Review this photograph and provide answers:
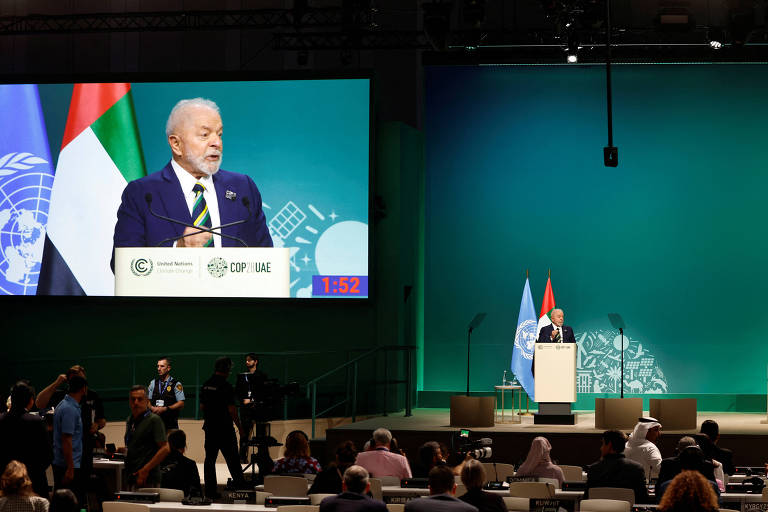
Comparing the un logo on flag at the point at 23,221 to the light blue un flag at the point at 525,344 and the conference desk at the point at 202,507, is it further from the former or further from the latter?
the conference desk at the point at 202,507


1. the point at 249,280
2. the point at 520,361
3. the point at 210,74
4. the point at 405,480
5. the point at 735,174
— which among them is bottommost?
the point at 405,480

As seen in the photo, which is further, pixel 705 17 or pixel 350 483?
pixel 705 17

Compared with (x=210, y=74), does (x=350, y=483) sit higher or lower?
lower

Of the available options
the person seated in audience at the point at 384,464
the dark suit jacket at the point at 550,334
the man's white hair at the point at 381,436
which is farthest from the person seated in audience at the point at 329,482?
the dark suit jacket at the point at 550,334

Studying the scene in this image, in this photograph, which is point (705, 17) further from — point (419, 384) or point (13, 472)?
point (13, 472)

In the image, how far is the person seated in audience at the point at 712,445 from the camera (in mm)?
8352

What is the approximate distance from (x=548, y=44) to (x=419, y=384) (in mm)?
5135

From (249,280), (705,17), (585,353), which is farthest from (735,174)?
(249,280)

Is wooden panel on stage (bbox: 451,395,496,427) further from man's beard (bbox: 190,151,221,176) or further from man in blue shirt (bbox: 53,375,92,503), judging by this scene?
man in blue shirt (bbox: 53,375,92,503)

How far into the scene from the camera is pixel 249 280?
540 inches

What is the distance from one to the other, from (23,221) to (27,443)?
7.38m

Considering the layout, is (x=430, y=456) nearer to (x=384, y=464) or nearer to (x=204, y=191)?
(x=384, y=464)

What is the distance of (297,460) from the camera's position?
26.5ft

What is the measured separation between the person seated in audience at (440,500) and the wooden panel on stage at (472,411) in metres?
6.06
